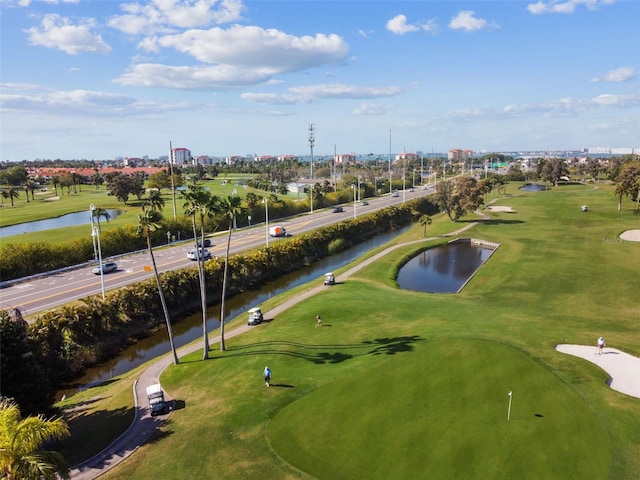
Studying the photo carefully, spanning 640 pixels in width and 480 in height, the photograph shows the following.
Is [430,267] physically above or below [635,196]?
below

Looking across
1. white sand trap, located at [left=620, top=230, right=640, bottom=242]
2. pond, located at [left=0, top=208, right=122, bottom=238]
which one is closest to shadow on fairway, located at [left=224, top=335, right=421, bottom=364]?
white sand trap, located at [left=620, top=230, right=640, bottom=242]

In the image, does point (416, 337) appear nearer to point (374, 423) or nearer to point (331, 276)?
point (374, 423)

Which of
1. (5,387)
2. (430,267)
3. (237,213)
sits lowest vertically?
(430,267)

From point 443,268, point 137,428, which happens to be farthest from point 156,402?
point 443,268

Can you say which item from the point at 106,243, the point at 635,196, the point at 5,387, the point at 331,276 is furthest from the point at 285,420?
the point at 635,196

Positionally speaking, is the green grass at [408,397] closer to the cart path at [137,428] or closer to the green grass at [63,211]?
the cart path at [137,428]

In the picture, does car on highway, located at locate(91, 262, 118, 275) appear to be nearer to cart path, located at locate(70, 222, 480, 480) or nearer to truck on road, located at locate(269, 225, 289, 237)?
cart path, located at locate(70, 222, 480, 480)

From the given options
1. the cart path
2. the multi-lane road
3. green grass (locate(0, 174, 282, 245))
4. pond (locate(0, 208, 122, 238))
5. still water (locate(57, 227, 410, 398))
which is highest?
green grass (locate(0, 174, 282, 245))
